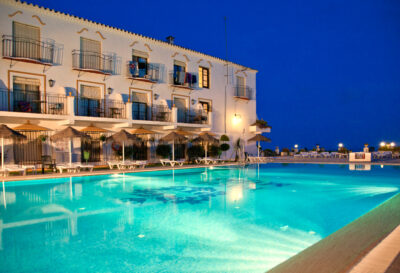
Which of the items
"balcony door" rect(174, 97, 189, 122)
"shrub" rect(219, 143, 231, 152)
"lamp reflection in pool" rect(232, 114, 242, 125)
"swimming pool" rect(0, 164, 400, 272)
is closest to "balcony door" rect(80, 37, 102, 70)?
"balcony door" rect(174, 97, 189, 122)

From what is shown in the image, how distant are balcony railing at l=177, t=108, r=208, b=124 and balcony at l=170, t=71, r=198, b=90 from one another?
5.57 feet

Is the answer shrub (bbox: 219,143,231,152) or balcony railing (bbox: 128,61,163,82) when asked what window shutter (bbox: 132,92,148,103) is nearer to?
balcony railing (bbox: 128,61,163,82)

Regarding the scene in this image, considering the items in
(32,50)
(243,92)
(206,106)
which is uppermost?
(32,50)

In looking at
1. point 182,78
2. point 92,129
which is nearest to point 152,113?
point 182,78

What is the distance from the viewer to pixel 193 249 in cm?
420

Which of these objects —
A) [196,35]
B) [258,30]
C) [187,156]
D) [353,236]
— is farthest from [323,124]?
[353,236]

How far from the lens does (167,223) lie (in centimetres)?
553

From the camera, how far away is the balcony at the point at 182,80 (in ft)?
61.5

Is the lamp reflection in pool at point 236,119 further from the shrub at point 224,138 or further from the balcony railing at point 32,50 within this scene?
the balcony railing at point 32,50

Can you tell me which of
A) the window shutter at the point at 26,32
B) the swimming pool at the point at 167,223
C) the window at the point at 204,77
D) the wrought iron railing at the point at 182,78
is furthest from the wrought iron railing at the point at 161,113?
the swimming pool at the point at 167,223

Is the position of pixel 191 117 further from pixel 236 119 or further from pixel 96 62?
pixel 96 62

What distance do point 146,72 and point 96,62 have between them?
10.4 feet

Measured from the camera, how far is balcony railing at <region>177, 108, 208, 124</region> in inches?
765

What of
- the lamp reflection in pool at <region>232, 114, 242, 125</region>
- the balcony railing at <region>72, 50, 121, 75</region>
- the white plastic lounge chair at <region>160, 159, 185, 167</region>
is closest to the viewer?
the balcony railing at <region>72, 50, 121, 75</region>
